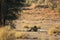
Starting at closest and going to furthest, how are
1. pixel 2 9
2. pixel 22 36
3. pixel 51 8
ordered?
pixel 22 36, pixel 2 9, pixel 51 8

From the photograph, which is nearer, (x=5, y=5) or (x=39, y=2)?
(x=5, y=5)

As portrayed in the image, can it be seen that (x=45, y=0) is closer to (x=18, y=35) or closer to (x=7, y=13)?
(x=7, y=13)

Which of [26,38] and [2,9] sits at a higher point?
[2,9]

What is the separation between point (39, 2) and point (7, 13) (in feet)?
92.2

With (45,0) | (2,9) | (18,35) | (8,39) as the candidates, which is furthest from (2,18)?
(45,0)

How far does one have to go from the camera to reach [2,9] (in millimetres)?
16328

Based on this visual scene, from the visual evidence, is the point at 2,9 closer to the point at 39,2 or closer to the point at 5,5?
the point at 5,5

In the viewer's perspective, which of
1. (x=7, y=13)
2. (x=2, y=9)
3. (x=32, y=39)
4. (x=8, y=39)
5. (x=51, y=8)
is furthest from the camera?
(x=51, y=8)

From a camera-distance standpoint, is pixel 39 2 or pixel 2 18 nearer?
A: pixel 2 18

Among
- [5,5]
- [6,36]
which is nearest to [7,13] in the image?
[5,5]

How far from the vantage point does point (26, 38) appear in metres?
13.8

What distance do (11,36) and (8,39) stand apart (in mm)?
544

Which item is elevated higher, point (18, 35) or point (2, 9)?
point (2, 9)

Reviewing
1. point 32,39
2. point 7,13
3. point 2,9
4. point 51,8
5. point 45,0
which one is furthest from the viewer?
point 45,0
